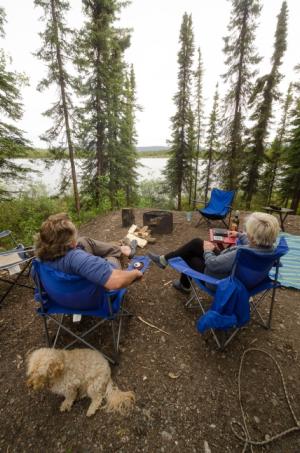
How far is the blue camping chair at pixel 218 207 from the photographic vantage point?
4586 mm

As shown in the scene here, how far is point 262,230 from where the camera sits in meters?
1.59

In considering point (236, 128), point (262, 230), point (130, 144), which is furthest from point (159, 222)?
point (130, 144)

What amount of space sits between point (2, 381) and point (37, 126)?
23.2 ft

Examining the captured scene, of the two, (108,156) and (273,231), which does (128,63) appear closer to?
(108,156)

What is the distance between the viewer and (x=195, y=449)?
1.15m

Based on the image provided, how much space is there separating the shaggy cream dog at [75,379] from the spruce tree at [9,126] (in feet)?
21.8

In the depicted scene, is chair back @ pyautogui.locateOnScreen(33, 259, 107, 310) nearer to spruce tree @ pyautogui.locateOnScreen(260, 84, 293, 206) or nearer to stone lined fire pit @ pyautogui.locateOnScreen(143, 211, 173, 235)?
stone lined fire pit @ pyautogui.locateOnScreen(143, 211, 173, 235)

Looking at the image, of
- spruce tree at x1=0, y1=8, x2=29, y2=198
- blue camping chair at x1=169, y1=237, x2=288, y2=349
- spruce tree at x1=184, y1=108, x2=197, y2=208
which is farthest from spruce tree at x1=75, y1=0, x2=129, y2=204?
blue camping chair at x1=169, y1=237, x2=288, y2=349

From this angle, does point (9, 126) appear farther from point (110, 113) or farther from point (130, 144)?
point (130, 144)

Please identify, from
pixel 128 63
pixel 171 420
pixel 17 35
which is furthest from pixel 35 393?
pixel 128 63

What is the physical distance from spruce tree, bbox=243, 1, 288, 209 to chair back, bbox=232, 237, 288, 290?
9.16 metres

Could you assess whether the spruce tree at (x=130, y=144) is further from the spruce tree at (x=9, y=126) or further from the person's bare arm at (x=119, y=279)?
the person's bare arm at (x=119, y=279)

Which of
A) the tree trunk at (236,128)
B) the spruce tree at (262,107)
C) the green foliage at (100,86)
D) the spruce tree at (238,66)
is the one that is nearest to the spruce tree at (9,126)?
the green foliage at (100,86)

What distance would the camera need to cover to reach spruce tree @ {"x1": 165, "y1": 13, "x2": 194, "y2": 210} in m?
9.66
